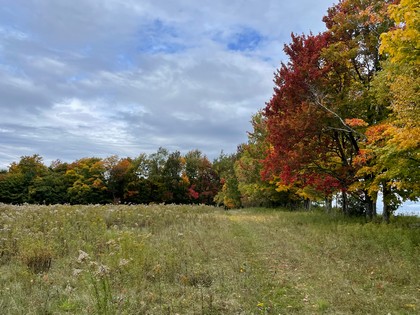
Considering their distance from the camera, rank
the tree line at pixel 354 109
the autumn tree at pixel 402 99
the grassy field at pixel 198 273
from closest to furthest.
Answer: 1. the grassy field at pixel 198 273
2. the autumn tree at pixel 402 99
3. the tree line at pixel 354 109

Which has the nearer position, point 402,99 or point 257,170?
point 402,99

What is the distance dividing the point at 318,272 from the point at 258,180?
3128cm

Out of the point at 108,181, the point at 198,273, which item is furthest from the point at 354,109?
the point at 108,181

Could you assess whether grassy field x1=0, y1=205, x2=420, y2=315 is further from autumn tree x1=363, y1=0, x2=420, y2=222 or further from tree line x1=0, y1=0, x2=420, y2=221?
tree line x1=0, y1=0, x2=420, y2=221

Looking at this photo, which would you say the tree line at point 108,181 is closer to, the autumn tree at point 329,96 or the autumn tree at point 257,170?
the autumn tree at point 257,170

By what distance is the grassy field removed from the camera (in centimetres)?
552

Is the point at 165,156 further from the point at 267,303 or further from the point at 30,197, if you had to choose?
the point at 267,303

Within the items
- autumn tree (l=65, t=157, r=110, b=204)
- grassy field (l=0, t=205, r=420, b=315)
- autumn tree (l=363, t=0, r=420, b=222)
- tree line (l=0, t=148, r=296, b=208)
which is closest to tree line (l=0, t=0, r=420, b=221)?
autumn tree (l=363, t=0, r=420, b=222)

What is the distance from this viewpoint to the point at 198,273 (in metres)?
7.36

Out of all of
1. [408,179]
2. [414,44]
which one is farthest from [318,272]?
[408,179]

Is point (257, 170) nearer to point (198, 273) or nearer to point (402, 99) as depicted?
point (402, 99)

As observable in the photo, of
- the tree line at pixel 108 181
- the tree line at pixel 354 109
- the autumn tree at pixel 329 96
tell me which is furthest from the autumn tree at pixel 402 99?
the tree line at pixel 108 181

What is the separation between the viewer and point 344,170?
58.6 feet

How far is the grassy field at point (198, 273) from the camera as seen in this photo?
552 centimetres
